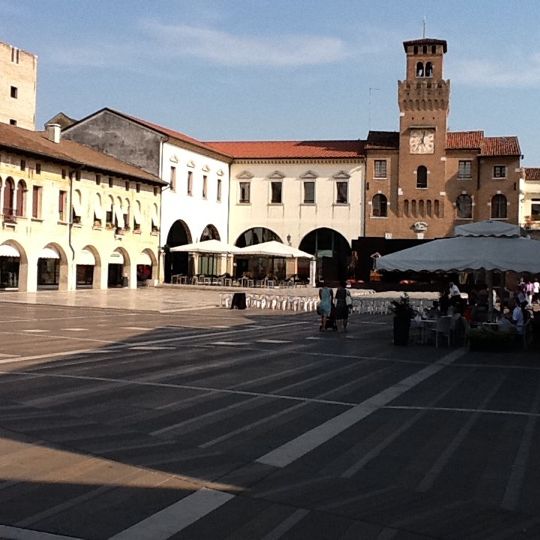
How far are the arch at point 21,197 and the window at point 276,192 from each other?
956 inches

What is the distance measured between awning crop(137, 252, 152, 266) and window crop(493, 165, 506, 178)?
2530 centimetres

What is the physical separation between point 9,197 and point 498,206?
34.5m

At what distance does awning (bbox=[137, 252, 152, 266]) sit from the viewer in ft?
172

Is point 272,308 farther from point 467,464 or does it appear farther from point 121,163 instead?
point 467,464

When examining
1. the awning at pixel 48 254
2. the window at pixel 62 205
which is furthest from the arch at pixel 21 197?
the window at pixel 62 205

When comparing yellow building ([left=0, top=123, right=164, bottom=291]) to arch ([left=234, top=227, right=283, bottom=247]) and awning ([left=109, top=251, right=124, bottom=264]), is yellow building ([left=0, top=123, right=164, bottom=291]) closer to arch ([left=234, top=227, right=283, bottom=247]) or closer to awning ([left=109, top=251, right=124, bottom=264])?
awning ([left=109, top=251, right=124, bottom=264])

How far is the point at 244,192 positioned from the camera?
63.7 meters

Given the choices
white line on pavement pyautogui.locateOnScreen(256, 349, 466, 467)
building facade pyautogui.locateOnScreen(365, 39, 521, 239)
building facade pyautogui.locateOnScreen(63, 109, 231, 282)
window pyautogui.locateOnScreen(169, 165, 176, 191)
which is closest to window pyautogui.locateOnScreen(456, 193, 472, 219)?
building facade pyautogui.locateOnScreen(365, 39, 521, 239)

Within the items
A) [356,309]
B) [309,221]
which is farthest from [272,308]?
[309,221]

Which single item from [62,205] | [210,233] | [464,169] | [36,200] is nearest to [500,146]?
[464,169]

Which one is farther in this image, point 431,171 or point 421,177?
point 421,177

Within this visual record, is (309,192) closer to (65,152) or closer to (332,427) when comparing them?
(65,152)

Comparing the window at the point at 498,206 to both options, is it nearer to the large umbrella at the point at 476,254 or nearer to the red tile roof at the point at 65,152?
the red tile roof at the point at 65,152

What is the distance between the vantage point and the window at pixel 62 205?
4450 cm
